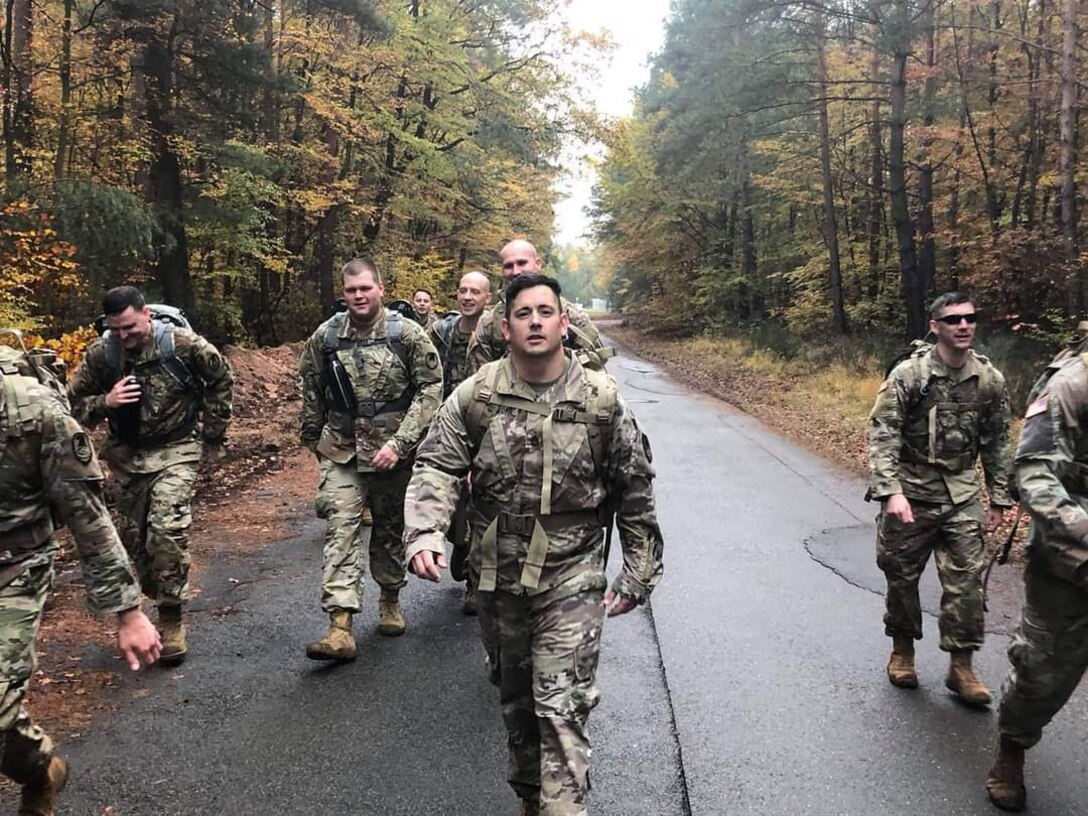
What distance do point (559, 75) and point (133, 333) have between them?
20264 mm

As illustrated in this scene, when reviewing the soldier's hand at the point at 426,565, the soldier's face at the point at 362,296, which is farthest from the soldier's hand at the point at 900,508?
the soldier's face at the point at 362,296

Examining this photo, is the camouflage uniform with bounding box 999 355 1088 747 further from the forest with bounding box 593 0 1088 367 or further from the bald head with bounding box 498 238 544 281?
the forest with bounding box 593 0 1088 367

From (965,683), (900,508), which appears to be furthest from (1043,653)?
(965,683)

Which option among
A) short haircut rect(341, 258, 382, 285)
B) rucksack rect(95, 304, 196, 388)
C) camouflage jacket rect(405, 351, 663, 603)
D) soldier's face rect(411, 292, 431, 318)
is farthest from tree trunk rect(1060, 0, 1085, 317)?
rucksack rect(95, 304, 196, 388)

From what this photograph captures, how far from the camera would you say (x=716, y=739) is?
12.3 feet

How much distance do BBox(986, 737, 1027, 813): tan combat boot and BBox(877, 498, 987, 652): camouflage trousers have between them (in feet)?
3.06

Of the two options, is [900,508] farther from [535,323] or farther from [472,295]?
[472,295]

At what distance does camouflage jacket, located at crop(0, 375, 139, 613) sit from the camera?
263cm

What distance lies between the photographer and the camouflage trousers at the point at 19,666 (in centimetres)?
259

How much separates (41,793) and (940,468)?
14.1 feet

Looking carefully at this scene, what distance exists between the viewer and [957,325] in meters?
4.17

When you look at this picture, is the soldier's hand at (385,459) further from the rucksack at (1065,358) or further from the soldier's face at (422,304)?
the soldier's face at (422,304)

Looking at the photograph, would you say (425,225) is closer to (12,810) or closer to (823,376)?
(823,376)

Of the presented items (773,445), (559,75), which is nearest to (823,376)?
(773,445)
